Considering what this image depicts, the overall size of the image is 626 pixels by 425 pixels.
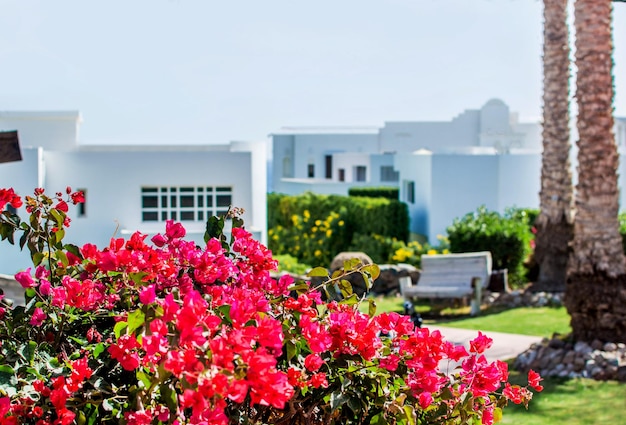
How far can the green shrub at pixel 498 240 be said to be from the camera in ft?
63.7

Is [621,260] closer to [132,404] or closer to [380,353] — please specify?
[380,353]

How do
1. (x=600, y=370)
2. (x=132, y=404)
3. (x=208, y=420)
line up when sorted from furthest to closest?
(x=600, y=370) < (x=132, y=404) < (x=208, y=420)

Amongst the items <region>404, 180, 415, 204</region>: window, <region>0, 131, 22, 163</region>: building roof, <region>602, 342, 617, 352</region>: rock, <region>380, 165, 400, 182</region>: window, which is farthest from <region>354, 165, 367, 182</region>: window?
<region>0, 131, 22, 163</region>: building roof

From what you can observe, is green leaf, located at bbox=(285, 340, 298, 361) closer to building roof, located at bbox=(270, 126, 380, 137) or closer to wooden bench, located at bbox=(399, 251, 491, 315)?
wooden bench, located at bbox=(399, 251, 491, 315)

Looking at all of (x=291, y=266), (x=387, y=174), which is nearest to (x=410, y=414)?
(x=291, y=266)

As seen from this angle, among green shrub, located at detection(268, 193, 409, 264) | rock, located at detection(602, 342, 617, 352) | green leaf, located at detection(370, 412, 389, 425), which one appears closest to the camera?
green leaf, located at detection(370, 412, 389, 425)

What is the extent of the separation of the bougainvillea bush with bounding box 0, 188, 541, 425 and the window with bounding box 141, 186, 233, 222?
18.3 meters

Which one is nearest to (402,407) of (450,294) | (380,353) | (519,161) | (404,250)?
(380,353)

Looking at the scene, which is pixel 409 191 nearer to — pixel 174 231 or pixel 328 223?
pixel 328 223

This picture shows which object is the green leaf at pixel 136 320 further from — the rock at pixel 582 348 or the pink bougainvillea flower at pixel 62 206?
the rock at pixel 582 348

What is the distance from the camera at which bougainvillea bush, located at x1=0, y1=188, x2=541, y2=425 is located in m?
2.51

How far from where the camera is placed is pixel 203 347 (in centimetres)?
245

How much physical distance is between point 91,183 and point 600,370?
13930 millimetres

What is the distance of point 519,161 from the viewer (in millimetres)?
28109
